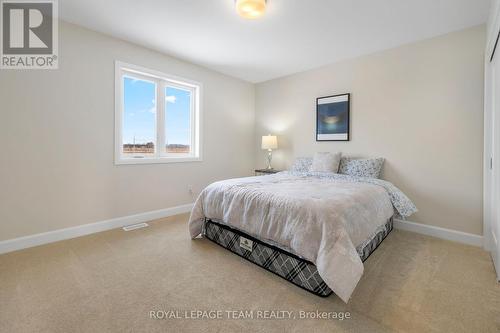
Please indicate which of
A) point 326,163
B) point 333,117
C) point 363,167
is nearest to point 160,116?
point 326,163

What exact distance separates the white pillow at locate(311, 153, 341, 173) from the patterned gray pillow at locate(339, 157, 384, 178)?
120mm

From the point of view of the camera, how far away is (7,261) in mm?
2141

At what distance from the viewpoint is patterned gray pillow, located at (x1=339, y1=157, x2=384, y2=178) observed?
3.12 metres

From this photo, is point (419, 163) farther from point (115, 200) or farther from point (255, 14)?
point (115, 200)

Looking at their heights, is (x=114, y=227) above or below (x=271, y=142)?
below

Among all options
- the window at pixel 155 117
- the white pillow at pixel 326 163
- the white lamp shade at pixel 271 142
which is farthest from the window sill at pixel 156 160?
the white pillow at pixel 326 163

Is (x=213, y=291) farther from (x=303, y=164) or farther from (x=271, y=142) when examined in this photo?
(x=271, y=142)

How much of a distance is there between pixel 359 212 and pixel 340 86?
2.49 meters

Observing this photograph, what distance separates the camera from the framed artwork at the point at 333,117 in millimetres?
3586

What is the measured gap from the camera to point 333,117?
146 inches

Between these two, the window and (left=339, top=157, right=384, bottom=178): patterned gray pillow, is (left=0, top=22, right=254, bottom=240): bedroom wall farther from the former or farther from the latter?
(left=339, top=157, right=384, bottom=178): patterned gray pillow

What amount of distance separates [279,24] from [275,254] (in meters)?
2.51

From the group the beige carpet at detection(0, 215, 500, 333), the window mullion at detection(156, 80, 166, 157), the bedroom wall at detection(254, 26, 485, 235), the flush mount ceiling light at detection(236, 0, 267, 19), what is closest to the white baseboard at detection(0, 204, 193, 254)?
the beige carpet at detection(0, 215, 500, 333)

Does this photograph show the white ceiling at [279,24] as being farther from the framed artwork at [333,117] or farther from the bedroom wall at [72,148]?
the framed artwork at [333,117]
